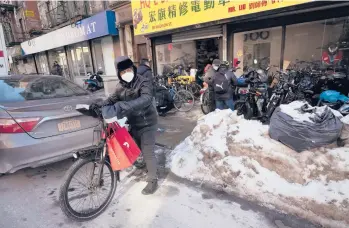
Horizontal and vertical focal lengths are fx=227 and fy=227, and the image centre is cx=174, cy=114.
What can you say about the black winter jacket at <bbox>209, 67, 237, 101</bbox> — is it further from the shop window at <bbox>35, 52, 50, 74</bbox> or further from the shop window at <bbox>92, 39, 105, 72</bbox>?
the shop window at <bbox>35, 52, 50, 74</bbox>

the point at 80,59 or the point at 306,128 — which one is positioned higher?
the point at 80,59

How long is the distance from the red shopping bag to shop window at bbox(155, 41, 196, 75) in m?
7.96

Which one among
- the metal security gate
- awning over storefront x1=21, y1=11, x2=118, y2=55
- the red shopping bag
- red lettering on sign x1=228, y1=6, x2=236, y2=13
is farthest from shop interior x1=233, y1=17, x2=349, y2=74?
awning over storefront x1=21, y1=11, x2=118, y2=55

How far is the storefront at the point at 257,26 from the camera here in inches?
227

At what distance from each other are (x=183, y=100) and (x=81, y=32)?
9.61 m

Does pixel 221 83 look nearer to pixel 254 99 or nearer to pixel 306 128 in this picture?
pixel 254 99

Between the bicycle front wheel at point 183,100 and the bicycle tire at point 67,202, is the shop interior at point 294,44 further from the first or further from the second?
the bicycle tire at point 67,202

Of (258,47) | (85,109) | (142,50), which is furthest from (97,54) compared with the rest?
(85,109)

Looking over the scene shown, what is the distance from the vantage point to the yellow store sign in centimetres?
603

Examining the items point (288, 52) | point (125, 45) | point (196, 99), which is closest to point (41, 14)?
point (125, 45)

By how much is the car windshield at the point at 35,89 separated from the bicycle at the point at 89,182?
1767 mm

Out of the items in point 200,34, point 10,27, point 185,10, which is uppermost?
point 10,27

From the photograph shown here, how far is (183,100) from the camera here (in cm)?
792

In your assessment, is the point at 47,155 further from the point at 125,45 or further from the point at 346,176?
the point at 125,45
